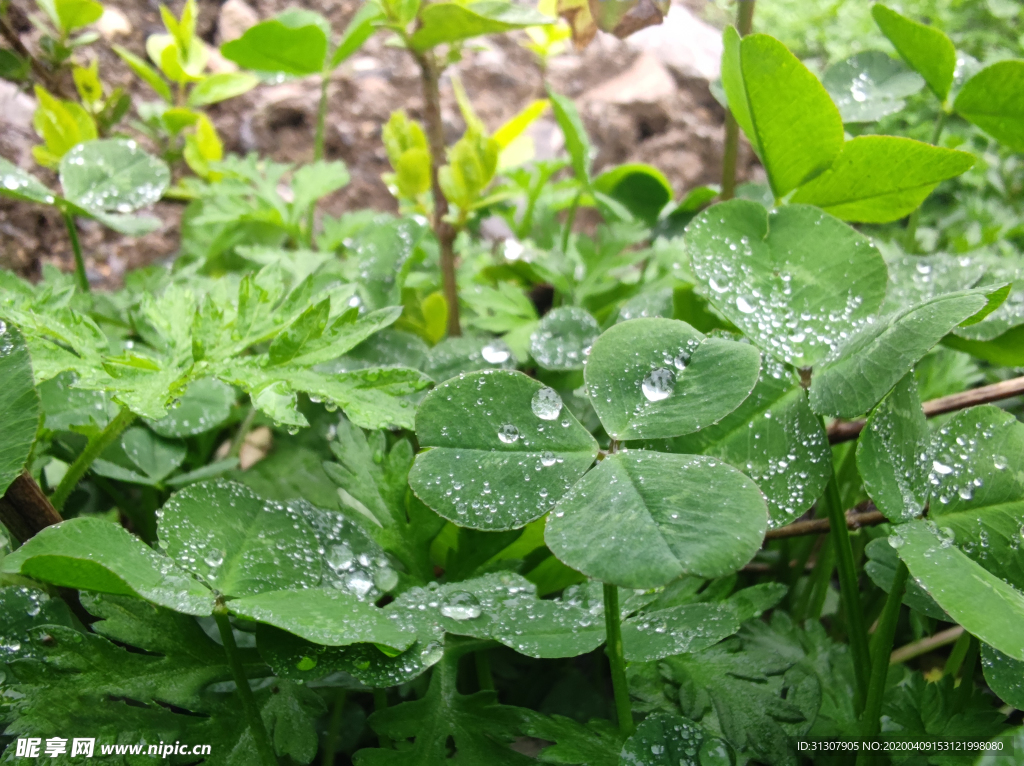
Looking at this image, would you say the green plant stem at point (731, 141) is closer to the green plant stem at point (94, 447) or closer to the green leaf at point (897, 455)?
the green leaf at point (897, 455)

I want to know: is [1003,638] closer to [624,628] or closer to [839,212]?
[624,628]

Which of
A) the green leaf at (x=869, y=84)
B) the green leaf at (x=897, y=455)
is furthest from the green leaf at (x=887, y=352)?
the green leaf at (x=869, y=84)

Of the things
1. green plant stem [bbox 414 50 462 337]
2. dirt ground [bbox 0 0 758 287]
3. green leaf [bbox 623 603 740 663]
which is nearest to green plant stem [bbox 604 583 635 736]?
green leaf [bbox 623 603 740 663]

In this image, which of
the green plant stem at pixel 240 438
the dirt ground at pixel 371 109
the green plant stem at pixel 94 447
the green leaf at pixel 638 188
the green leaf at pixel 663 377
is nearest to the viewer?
the green leaf at pixel 663 377

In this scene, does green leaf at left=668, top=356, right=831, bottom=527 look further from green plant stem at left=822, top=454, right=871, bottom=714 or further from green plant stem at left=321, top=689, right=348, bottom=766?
green plant stem at left=321, top=689, right=348, bottom=766

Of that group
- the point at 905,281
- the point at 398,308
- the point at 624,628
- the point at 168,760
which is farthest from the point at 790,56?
the point at 168,760

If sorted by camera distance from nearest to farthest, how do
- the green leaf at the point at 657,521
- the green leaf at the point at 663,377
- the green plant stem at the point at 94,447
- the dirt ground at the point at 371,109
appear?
the green leaf at the point at 657,521 → the green leaf at the point at 663,377 → the green plant stem at the point at 94,447 → the dirt ground at the point at 371,109
